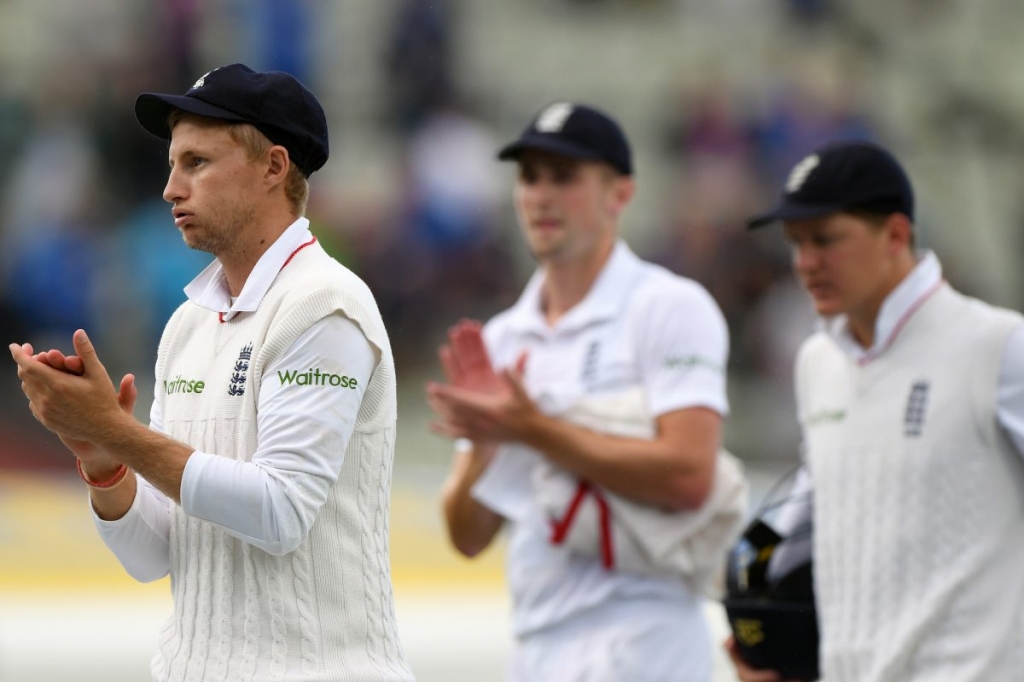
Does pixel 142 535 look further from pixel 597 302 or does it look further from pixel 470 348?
pixel 597 302

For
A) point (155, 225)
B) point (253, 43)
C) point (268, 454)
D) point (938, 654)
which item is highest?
point (253, 43)

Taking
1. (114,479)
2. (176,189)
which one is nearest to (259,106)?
(176,189)

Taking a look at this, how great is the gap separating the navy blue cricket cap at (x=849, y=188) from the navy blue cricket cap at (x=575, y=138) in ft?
2.50

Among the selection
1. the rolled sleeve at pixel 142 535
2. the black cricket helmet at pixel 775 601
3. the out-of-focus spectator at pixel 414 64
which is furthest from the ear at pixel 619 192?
the out-of-focus spectator at pixel 414 64

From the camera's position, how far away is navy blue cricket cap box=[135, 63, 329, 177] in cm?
349

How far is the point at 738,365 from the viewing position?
38.4 feet

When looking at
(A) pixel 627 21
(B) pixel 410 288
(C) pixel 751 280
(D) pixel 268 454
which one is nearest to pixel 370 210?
(B) pixel 410 288

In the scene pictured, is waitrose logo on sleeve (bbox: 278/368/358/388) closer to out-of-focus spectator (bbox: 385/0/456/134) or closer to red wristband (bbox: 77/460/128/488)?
red wristband (bbox: 77/460/128/488)

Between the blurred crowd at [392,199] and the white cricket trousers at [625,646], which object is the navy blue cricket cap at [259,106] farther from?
the blurred crowd at [392,199]

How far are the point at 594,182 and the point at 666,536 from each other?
3.66ft

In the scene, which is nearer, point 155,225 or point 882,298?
point 882,298

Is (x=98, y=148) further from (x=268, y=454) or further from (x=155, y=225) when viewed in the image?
(x=268, y=454)

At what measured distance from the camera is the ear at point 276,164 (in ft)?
11.7

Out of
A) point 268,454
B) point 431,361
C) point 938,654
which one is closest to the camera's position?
point 268,454
